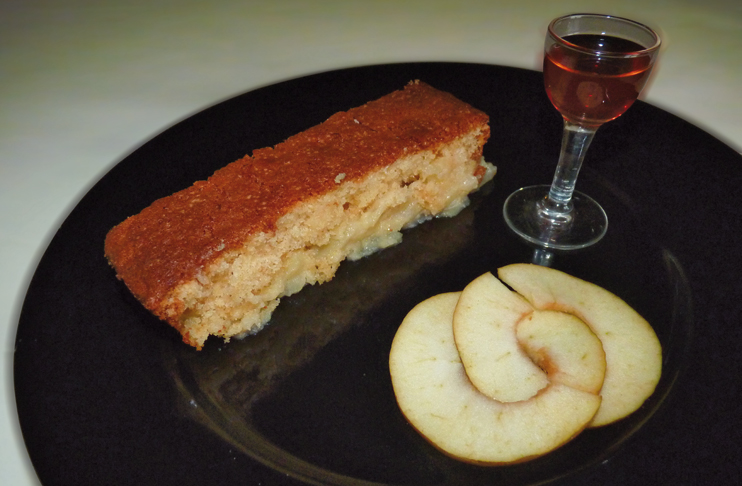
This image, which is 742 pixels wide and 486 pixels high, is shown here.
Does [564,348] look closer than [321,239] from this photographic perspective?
Yes

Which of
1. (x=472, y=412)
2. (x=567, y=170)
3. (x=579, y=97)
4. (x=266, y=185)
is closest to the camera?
(x=472, y=412)

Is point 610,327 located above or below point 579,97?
below

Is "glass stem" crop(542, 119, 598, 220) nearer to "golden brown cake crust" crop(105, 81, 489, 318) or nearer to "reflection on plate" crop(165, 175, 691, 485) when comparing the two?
"reflection on plate" crop(165, 175, 691, 485)

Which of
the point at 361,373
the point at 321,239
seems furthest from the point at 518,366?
the point at 321,239

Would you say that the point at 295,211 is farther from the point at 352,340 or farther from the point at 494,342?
the point at 494,342

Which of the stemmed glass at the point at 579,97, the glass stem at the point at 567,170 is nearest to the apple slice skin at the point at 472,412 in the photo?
the stemmed glass at the point at 579,97

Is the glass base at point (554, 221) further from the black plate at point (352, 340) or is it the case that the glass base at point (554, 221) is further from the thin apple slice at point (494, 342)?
the thin apple slice at point (494, 342)
